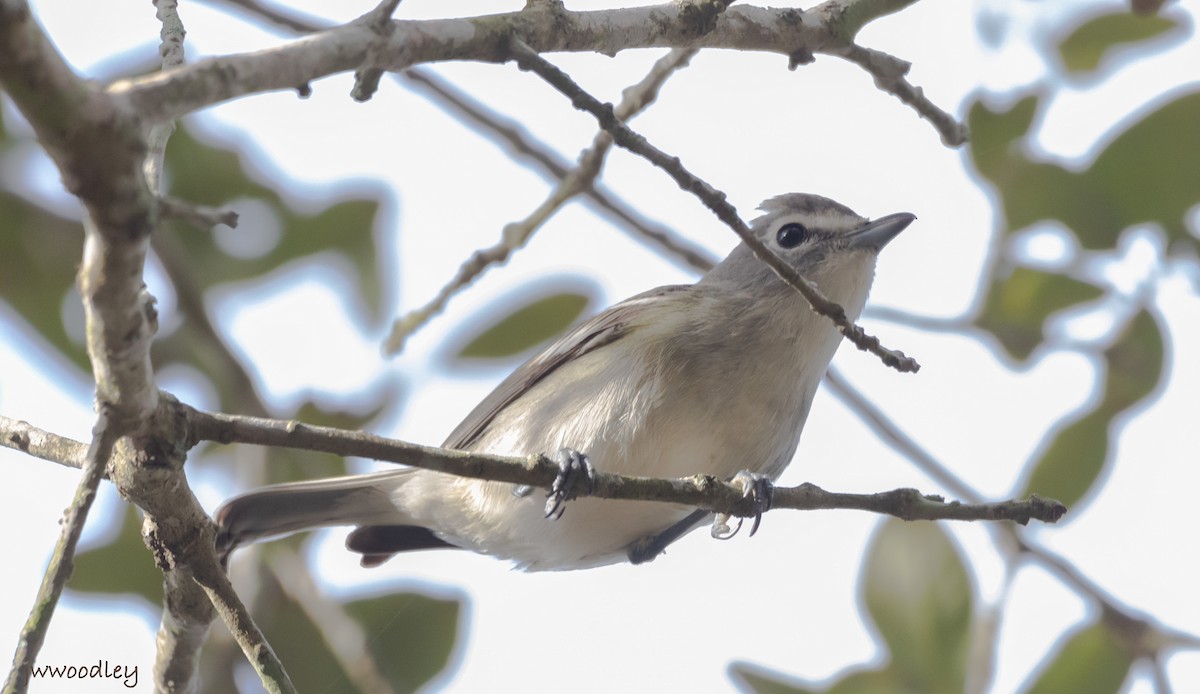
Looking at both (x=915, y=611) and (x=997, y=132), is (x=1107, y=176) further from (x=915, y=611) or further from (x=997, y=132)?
(x=915, y=611)

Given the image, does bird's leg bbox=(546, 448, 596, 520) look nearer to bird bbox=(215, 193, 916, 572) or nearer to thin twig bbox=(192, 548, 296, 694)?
bird bbox=(215, 193, 916, 572)

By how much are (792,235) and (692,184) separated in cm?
243

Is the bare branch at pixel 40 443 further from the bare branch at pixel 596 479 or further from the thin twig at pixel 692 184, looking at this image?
the thin twig at pixel 692 184

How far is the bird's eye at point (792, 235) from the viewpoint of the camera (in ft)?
16.0

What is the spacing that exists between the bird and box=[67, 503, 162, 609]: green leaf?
408 millimetres

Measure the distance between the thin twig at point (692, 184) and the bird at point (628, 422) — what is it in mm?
1114

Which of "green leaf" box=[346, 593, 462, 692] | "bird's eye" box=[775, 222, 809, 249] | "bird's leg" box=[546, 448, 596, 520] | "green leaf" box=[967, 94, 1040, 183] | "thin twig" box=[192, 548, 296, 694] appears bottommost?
"thin twig" box=[192, 548, 296, 694]

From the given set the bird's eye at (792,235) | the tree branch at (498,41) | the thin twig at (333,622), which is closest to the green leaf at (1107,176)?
the bird's eye at (792,235)

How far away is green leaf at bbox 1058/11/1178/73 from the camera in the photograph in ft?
14.6

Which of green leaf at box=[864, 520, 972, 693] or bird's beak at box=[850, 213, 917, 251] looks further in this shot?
bird's beak at box=[850, 213, 917, 251]

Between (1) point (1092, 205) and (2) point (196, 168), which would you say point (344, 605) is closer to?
(2) point (196, 168)

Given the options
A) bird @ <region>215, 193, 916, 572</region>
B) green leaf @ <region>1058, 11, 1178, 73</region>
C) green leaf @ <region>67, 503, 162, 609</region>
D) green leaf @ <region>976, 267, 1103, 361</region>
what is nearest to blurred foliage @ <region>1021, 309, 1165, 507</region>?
green leaf @ <region>976, 267, 1103, 361</region>

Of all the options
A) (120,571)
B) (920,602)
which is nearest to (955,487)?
(920,602)

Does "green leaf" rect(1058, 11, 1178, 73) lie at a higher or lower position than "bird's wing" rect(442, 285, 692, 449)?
higher
